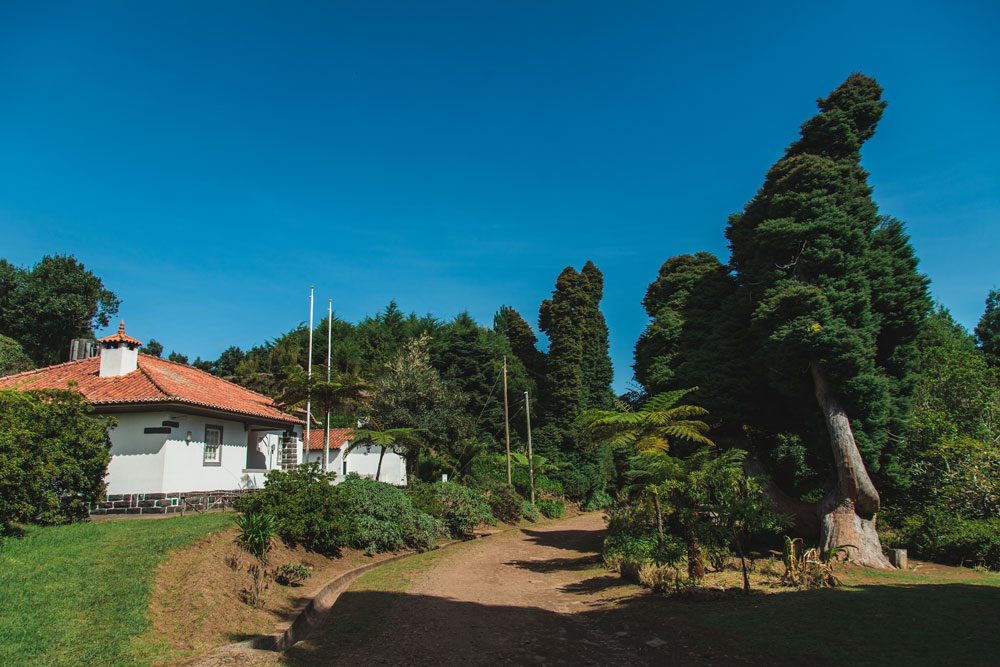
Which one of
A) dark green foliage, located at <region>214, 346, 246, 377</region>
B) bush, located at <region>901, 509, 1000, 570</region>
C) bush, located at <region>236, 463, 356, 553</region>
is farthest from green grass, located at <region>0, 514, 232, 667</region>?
dark green foliage, located at <region>214, 346, 246, 377</region>

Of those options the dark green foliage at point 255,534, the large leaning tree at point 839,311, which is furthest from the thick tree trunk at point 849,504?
the dark green foliage at point 255,534

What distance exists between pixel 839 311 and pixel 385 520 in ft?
44.3

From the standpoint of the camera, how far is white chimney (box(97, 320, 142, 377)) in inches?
719

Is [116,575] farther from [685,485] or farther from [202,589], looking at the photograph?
[685,485]

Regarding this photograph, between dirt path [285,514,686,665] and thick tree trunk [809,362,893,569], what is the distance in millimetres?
5680

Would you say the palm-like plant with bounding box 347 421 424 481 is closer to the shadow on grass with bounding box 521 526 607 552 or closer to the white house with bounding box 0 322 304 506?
the white house with bounding box 0 322 304 506

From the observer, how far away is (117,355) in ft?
59.9

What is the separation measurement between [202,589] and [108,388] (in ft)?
38.9

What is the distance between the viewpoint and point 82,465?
1164 cm

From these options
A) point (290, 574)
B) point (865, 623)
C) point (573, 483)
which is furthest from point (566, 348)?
point (865, 623)

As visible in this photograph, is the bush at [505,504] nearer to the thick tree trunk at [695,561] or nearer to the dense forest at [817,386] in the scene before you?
the dense forest at [817,386]

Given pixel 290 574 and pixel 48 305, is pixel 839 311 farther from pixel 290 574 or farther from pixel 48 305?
pixel 48 305

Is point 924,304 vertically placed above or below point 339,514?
above

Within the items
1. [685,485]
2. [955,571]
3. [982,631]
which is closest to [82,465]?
[685,485]
